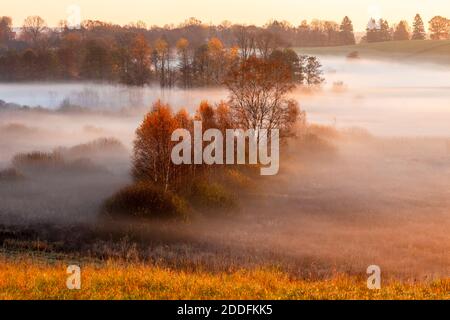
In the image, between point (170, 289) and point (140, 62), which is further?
point (140, 62)

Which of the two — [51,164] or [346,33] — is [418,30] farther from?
[51,164]

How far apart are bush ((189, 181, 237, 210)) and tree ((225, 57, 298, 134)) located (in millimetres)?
12911

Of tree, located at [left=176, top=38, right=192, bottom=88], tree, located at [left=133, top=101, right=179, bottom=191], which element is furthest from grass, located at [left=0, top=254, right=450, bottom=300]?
tree, located at [left=176, top=38, right=192, bottom=88]

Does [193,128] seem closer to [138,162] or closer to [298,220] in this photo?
[138,162]


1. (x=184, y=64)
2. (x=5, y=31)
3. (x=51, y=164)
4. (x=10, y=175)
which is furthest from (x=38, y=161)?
(x=5, y=31)

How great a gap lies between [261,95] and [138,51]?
6492 cm

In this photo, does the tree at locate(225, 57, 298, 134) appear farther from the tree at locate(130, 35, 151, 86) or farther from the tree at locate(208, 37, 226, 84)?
the tree at locate(130, 35, 151, 86)

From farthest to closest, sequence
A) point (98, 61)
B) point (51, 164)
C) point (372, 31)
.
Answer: point (372, 31) < point (98, 61) < point (51, 164)

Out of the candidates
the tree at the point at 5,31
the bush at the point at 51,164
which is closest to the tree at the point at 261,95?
the bush at the point at 51,164

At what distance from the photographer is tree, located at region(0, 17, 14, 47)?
153875mm

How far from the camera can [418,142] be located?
104m

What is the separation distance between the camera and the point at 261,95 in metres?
68.4
